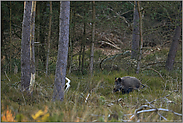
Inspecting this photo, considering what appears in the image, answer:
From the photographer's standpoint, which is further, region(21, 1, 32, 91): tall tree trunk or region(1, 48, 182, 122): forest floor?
region(21, 1, 32, 91): tall tree trunk

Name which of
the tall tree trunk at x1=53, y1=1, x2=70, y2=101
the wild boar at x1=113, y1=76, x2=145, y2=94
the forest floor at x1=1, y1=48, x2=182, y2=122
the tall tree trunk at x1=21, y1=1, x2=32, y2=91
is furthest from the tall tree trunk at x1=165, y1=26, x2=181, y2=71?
the tall tree trunk at x1=21, y1=1, x2=32, y2=91

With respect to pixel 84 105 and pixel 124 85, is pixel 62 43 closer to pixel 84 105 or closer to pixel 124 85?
pixel 84 105

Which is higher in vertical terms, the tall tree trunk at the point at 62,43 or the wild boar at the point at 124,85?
the tall tree trunk at the point at 62,43

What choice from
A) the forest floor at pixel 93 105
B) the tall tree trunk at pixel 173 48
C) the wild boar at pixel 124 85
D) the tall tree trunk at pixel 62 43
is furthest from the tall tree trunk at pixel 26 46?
the tall tree trunk at pixel 173 48

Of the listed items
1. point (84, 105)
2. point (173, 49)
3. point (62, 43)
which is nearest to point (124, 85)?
point (84, 105)

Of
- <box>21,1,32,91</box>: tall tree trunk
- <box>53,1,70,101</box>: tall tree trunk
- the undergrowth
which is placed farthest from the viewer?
<box>21,1,32,91</box>: tall tree trunk

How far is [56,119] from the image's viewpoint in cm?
377

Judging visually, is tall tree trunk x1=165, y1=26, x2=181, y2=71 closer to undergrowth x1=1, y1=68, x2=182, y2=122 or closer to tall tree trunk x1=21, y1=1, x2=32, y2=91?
undergrowth x1=1, y1=68, x2=182, y2=122

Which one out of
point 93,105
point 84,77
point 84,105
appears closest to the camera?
point 84,105

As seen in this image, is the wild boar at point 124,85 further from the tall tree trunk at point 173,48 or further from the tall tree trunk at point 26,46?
the tall tree trunk at point 173,48

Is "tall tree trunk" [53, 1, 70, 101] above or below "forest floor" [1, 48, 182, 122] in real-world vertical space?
above

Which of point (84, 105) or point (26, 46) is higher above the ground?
point (26, 46)

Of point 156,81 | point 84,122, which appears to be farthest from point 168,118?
point 156,81

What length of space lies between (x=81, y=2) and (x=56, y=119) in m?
8.46
